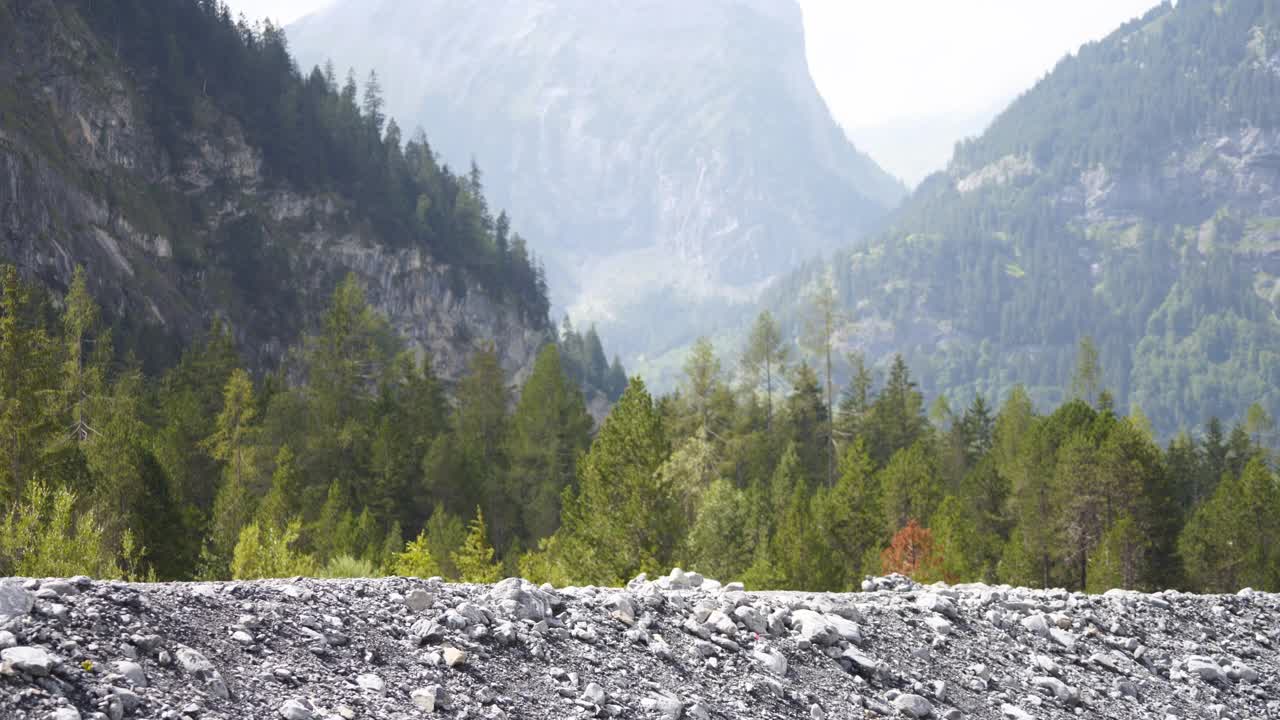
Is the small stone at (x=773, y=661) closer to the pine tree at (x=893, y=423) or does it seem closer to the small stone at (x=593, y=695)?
the small stone at (x=593, y=695)

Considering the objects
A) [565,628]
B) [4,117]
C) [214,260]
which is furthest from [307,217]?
[565,628]

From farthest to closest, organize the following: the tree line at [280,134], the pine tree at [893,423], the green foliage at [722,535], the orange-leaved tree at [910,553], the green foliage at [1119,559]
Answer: the tree line at [280,134] → the pine tree at [893,423] → the green foliage at [722,535] → the orange-leaved tree at [910,553] → the green foliage at [1119,559]

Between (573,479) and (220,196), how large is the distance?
261 feet

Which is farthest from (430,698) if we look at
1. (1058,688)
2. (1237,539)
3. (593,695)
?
(1237,539)

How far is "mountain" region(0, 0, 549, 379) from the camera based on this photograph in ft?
290

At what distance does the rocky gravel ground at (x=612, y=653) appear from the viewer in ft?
26.7

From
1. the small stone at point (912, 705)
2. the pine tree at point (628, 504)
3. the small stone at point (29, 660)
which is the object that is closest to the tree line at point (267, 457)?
the pine tree at point (628, 504)

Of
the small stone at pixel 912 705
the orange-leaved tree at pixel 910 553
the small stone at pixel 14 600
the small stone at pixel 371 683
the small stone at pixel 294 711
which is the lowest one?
the small stone at pixel 912 705

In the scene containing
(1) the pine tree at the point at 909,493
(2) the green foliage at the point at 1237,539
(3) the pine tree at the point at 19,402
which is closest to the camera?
(3) the pine tree at the point at 19,402

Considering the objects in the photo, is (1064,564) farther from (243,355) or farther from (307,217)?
(307,217)

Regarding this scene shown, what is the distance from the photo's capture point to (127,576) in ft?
104

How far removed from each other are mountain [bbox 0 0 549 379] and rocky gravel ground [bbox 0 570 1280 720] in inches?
3236

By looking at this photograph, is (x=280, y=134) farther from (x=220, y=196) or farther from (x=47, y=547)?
(x=47, y=547)

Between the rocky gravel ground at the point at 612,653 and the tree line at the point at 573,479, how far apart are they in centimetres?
1558
